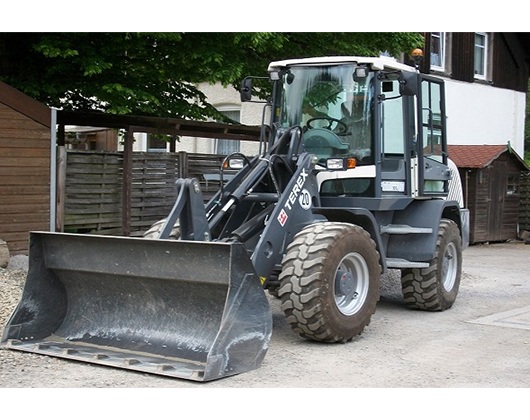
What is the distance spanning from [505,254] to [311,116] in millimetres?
9886

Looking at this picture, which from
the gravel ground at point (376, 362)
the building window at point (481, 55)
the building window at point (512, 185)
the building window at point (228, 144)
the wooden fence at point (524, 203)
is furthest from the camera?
the building window at point (481, 55)

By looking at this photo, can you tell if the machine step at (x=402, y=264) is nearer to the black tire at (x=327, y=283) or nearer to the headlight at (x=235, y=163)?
the black tire at (x=327, y=283)

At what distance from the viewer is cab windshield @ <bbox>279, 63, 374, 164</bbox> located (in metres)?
8.62

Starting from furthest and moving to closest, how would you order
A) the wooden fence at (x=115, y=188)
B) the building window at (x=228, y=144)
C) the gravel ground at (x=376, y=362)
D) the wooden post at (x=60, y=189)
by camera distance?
the building window at (x=228, y=144), the wooden fence at (x=115, y=188), the wooden post at (x=60, y=189), the gravel ground at (x=376, y=362)

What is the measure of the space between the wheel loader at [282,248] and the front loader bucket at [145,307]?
1cm

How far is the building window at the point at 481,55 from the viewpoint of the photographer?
2252 cm

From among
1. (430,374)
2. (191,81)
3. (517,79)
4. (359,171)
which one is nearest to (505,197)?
(517,79)

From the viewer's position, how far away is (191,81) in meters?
13.0

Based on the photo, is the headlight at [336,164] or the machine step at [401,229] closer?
the headlight at [336,164]

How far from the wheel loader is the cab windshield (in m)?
0.01

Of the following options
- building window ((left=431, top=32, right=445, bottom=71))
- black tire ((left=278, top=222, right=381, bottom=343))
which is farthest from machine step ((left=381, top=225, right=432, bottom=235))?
building window ((left=431, top=32, right=445, bottom=71))

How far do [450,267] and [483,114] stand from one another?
42.4ft

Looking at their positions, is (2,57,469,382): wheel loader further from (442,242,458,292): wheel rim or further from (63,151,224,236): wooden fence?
(63,151,224,236): wooden fence

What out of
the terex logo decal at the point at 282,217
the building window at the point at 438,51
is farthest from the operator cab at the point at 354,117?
the building window at the point at 438,51
